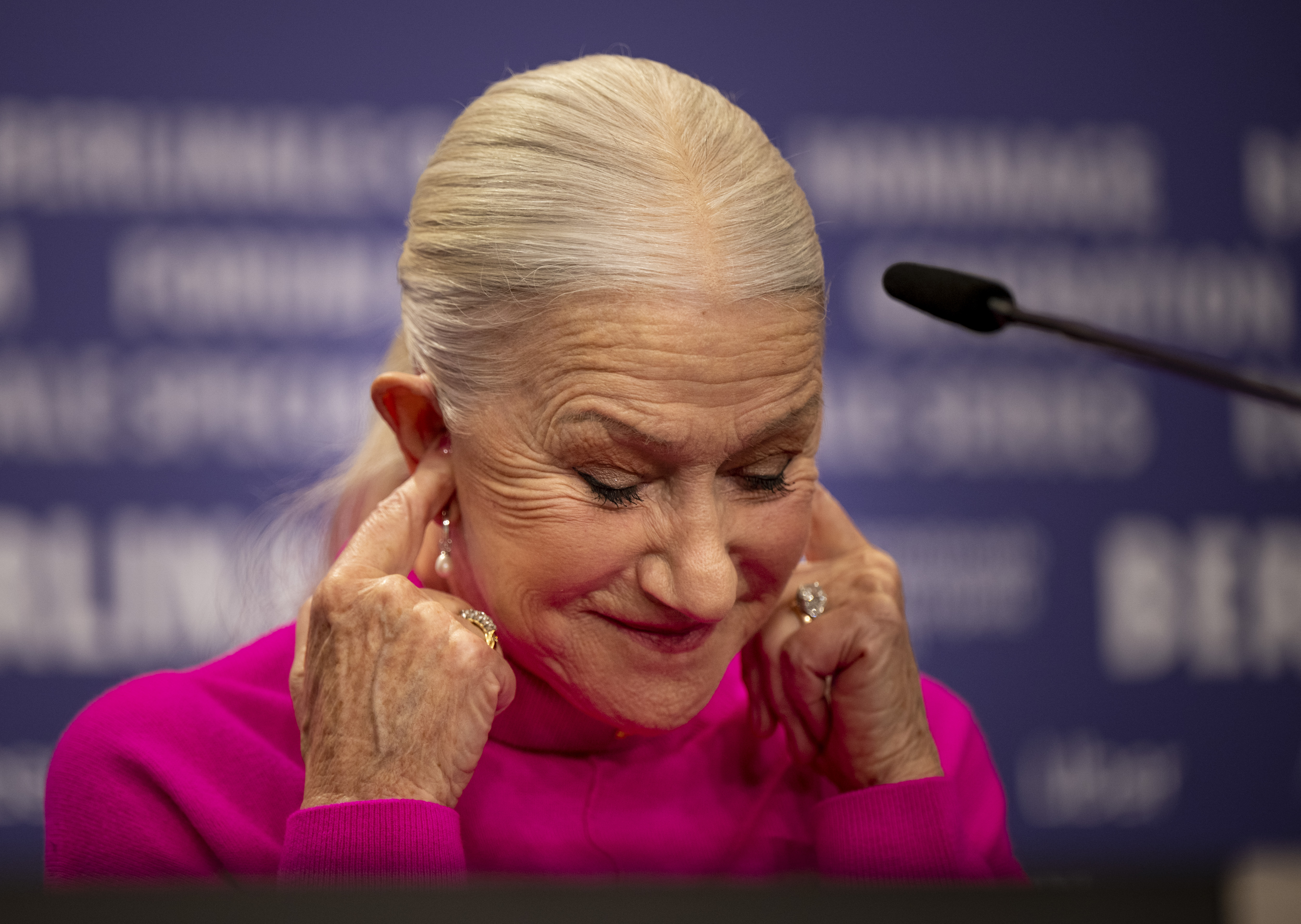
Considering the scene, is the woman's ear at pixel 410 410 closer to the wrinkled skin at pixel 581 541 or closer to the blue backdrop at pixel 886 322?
the wrinkled skin at pixel 581 541

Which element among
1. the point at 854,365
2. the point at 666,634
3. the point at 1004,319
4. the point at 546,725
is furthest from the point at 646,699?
the point at 854,365

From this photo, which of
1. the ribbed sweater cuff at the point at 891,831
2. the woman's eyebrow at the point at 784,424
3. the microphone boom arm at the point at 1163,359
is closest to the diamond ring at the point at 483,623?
the woman's eyebrow at the point at 784,424

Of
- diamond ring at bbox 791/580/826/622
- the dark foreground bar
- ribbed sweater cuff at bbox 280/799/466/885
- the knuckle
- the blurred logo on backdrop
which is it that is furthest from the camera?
the blurred logo on backdrop

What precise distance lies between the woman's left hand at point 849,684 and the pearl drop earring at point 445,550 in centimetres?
38

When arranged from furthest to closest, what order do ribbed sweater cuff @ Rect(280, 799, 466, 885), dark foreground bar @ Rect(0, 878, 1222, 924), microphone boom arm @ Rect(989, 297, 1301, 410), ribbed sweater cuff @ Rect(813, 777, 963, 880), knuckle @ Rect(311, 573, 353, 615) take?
ribbed sweater cuff @ Rect(813, 777, 963, 880), knuckle @ Rect(311, 573, 353, 615), ribbed sweater cuff @ Rect(280, 799, 466, 885), microphone boom arm @ Rect(989, 297, 1301, 410), dark foreground bar @ Rect(0, 878, 1222, 924)

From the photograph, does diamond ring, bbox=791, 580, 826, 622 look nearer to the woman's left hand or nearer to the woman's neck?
the woman's left hand

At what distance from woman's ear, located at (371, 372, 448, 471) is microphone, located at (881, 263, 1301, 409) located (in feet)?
1.64

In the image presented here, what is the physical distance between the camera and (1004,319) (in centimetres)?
104

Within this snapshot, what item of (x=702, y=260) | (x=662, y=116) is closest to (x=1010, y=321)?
(x=702, y=260)

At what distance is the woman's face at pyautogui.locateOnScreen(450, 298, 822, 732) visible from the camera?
1.15 meters

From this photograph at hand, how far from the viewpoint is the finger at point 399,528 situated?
50.2 inches

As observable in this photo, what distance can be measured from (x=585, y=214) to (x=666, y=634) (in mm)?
435

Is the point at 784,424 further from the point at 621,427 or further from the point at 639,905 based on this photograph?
the point at 639,905

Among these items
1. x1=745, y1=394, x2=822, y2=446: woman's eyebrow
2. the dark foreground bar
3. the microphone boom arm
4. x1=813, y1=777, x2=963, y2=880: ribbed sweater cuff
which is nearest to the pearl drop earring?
x1=745, y1=394, x2=822, y2=446: woman's eyebrow
